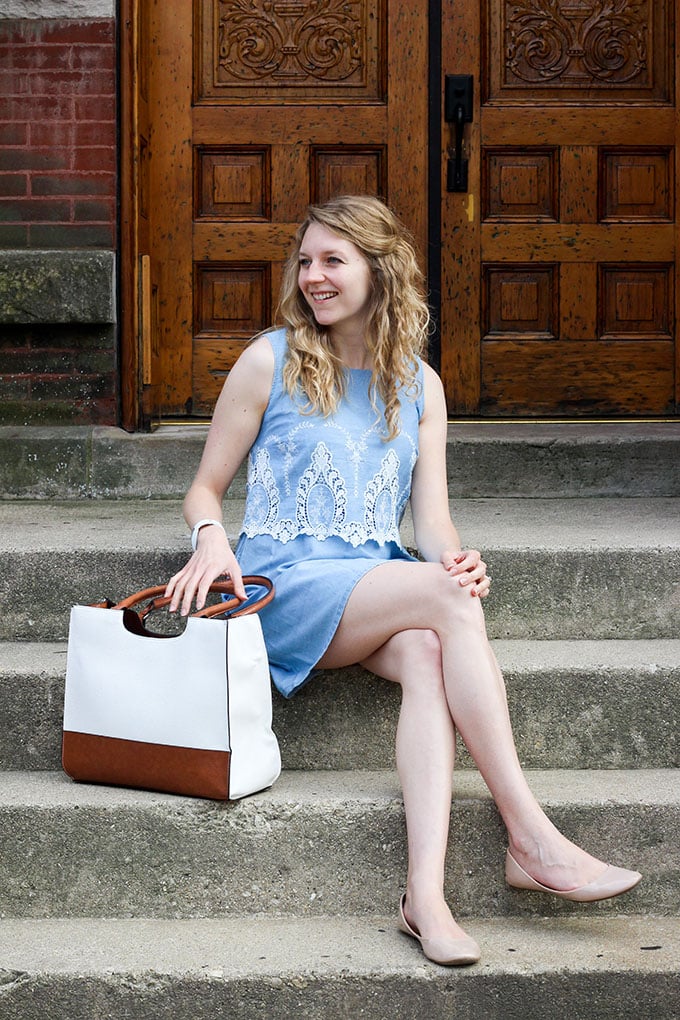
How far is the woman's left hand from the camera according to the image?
2533 mm

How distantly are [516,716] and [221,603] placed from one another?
708mm

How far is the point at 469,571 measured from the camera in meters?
2.57

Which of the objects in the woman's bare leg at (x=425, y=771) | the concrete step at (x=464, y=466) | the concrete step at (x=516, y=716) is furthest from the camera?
the concrete step at (x=464, y=466)

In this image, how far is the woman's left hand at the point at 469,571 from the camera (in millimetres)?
2533

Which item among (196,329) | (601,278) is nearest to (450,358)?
(601,278)

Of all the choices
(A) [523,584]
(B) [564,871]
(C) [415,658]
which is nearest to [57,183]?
(A) [523,584]

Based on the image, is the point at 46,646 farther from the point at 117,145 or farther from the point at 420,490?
the point at 117,145

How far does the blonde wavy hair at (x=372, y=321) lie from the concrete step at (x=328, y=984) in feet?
3.67

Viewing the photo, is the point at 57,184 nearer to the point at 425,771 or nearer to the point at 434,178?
the point at 434,178

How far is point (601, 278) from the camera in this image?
4.87m

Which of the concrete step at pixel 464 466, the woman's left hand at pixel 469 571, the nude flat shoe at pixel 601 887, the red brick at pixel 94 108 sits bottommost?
the nude flat shoe at pixel 601 887

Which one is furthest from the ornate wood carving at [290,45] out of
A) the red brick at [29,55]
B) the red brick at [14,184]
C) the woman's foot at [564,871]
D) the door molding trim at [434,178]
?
the woman's foot at [564,871]

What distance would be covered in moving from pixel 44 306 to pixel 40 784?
211cm
